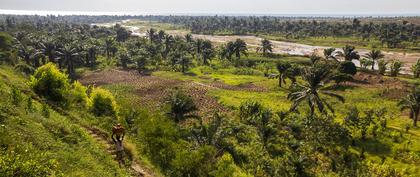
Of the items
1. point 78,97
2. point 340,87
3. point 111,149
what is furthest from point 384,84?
point 111,149

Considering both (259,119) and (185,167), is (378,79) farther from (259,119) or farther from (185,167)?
(185,167)

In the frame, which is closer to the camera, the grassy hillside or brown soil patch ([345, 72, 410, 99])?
the grassy hillside

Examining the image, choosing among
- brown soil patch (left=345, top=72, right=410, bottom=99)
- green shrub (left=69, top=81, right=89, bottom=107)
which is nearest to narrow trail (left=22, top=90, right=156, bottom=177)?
green shrub (left=69, top=81, right=89, bottom=107)

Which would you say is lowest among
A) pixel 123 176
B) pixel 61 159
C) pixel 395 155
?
pixel 395 155

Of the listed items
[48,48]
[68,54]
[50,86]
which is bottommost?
[50,86]

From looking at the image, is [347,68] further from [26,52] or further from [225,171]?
[26,52]

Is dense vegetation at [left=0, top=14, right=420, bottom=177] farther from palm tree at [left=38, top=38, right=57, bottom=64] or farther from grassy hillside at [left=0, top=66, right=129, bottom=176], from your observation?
palm tree at [left=38, top=38, right=57, bottom=64]

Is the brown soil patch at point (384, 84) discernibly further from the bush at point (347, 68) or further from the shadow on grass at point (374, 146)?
the shadow on grass at point (374, 146)

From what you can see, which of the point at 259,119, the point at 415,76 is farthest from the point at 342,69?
the point at 259,119

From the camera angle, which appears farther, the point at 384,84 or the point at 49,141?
the point at 384,84
